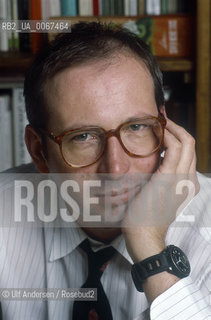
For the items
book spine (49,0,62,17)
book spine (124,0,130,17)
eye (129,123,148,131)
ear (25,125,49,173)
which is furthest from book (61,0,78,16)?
eye (129,123,148,131)

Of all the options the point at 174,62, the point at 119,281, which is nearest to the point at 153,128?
the point at 119,281

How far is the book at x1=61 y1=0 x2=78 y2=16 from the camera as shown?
3.87 feet

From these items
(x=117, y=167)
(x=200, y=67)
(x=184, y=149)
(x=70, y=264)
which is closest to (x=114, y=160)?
(x=117, y=167)

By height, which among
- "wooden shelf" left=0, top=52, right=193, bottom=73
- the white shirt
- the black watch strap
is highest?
"wooden shelf" left=0, top=52, right=193, bottom=73

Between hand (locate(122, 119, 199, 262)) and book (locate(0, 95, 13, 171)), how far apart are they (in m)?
0.56

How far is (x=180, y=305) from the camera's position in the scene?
Answer: 0.71 metres

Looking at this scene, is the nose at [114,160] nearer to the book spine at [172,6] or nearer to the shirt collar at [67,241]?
the shirt collar at [67,241]

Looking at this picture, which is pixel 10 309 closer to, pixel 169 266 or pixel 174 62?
pixel 169 266

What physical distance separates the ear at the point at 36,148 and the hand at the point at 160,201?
0.71 ft

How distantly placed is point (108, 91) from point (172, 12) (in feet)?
1.65

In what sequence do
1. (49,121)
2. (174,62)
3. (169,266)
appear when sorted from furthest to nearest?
1. (174,62)
2. (49,121)
3. (169,266)

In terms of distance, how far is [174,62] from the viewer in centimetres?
116

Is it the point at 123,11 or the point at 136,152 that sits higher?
the point at 123,11

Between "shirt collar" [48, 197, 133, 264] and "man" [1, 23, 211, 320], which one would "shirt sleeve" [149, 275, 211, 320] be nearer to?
"man" [1, 23, 211, 320]
